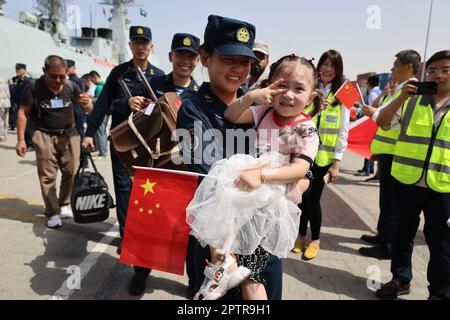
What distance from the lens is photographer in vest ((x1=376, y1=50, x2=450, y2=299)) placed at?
8.91 ft

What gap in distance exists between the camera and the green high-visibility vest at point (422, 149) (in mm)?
2729

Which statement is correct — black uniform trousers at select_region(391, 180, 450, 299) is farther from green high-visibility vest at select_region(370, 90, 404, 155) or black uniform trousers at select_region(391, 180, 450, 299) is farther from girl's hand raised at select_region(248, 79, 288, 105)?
girl's hand raised at select_region(248, 79, 288, 105)

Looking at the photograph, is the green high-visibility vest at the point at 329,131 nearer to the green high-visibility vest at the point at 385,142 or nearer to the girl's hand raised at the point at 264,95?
the green high-visibility vest at the point at 385,142

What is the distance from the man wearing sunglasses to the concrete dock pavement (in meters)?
0.47

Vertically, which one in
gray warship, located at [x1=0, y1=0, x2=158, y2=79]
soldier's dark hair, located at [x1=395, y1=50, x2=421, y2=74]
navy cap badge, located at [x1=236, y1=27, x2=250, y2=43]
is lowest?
navy cap badge, located at [x1=236, y1=27, x2=250, y2=43]

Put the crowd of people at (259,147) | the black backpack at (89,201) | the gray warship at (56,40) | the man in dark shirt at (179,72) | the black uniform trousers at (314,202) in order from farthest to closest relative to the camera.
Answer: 1. the gray warship at (56,40)
2. the black uniform trousers at (314,202)
3. the black backpack at (89,201)
4. the man in dark shirt at (179,72)
5. the crowd of people at (259,147)

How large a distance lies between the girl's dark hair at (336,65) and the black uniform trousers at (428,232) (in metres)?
1.26

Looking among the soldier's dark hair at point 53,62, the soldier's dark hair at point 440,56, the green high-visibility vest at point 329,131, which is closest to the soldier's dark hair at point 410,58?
the green high-visibility vest at point 329,131

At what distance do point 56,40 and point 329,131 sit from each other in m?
22.9

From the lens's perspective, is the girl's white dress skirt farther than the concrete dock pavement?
No

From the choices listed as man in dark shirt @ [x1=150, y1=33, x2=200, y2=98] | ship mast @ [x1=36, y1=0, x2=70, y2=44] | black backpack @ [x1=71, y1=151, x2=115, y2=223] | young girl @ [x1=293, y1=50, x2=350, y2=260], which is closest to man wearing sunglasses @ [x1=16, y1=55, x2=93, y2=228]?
black backpack @ [x1=71, y1=151, x2=115, y2=223]

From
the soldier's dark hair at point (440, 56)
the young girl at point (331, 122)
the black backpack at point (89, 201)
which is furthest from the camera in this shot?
the young girl at point (331, 122)
